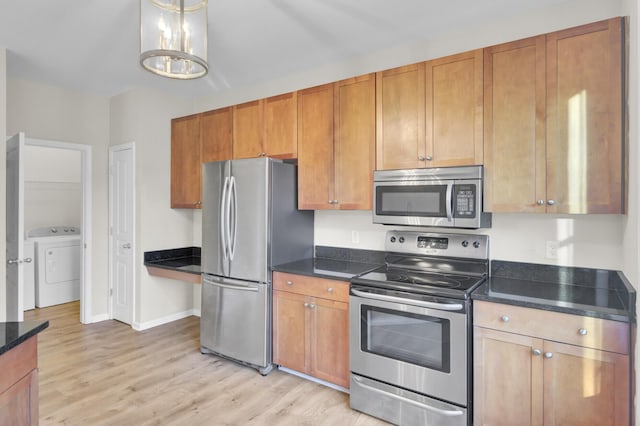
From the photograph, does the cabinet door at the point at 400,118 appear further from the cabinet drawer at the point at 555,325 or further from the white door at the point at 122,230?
the white door at the point at 122,230

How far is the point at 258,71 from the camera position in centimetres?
364

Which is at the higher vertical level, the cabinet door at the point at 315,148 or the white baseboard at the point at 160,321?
the cabinet door at the point at 315,148

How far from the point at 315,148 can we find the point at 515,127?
4.91 ft

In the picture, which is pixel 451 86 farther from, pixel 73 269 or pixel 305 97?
pixel 73 269

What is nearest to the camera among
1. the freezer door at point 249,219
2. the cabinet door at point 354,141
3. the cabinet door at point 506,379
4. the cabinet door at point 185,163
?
the cabinet door at point 506,379

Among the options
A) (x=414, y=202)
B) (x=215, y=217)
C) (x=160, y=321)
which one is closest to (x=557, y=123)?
(x=414, y=202)

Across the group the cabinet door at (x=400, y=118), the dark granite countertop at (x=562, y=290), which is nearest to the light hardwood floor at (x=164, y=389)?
the dark granite countertop at (x=562, y=290)

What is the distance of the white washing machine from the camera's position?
192 inches

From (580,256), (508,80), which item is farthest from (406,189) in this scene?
(580,256)

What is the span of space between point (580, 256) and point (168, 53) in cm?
264

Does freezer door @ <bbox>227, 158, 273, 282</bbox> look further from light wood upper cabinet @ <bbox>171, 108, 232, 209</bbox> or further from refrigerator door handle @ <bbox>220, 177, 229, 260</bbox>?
light wood upper cabinet @ <bbox>171, 108, 232, 209</bbox>

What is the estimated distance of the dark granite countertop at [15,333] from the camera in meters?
1.30

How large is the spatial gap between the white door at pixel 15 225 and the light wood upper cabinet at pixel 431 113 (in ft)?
10.1

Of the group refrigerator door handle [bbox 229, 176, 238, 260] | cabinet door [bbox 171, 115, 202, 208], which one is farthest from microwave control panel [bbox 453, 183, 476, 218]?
cabinet door [bbox 171, 115, 202, 208]
